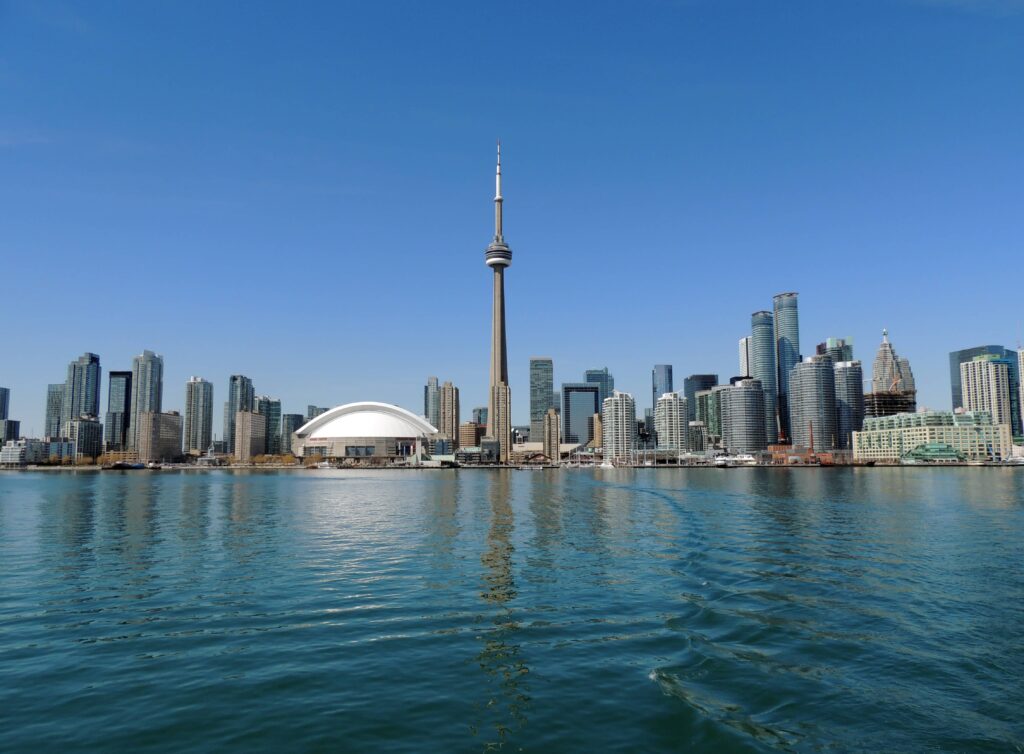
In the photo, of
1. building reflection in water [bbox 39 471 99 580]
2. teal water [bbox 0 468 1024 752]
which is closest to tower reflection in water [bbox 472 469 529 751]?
teal water [bbox 0 468 1024 752]

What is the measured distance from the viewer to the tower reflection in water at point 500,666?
12.4m

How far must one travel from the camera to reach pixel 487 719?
12.8 m

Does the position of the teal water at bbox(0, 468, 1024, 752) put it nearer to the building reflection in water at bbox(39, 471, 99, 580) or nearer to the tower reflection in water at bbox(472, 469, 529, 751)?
the tower reflection in water at bbox(472, 469, 529, 751)

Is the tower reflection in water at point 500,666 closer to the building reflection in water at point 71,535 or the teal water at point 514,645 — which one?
the teal water at point 514,645

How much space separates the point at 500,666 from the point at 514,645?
1.67 metres

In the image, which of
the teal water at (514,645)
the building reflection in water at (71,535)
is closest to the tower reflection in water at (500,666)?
the teal water at (514,645)

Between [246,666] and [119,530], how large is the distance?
3505 cm

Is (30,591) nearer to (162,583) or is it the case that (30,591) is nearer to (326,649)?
(162,583)

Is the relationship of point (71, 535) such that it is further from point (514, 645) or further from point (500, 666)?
point (500, 666)

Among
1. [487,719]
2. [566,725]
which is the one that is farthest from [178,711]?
[566,725]

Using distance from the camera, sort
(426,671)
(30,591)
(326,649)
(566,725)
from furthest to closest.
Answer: (30,591) < (326,649) < (426,671) < (566,725)

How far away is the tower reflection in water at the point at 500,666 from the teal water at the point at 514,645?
0.07 meters

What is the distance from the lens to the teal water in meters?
12.3

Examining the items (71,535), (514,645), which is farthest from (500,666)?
(71,535)
